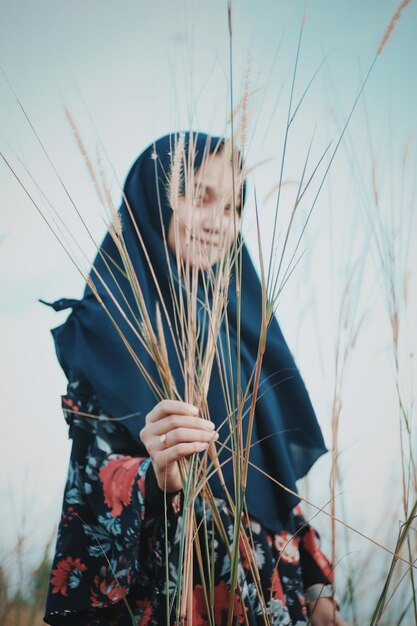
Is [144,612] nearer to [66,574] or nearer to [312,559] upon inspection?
[66,574]

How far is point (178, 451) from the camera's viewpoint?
653 millimetres

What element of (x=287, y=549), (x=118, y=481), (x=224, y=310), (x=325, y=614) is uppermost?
(x=224, y=310)

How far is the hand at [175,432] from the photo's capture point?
646 mm

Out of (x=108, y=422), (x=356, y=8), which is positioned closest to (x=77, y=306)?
(x=108, y=422)

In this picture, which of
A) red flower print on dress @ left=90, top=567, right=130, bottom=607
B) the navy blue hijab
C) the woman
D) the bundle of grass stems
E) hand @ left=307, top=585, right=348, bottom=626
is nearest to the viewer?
the bundle of grass stems

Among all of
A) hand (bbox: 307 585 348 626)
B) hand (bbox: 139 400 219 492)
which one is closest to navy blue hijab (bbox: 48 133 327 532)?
hand (bbox: 307 585 348 626)

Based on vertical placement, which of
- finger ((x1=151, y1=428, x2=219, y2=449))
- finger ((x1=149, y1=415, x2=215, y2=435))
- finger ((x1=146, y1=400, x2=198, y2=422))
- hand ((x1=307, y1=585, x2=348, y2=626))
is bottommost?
hand ((x1=307, y1=585, x2=348, y2=626))

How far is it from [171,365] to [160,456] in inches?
17.8

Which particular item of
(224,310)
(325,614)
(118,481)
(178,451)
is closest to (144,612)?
(118,481)

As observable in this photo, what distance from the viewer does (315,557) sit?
110cm

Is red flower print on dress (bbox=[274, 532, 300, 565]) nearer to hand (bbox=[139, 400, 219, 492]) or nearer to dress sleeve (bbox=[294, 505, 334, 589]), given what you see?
dress sleeve (bbox=[294, 505, 334, 589])

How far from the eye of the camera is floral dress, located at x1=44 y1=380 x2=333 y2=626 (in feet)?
2.79

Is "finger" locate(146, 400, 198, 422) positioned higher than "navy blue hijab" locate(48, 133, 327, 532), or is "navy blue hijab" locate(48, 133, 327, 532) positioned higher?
"navy blue hijab" locate(48, 133, 327, 532)

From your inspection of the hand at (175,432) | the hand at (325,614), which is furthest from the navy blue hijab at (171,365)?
the hand at (175,432)
